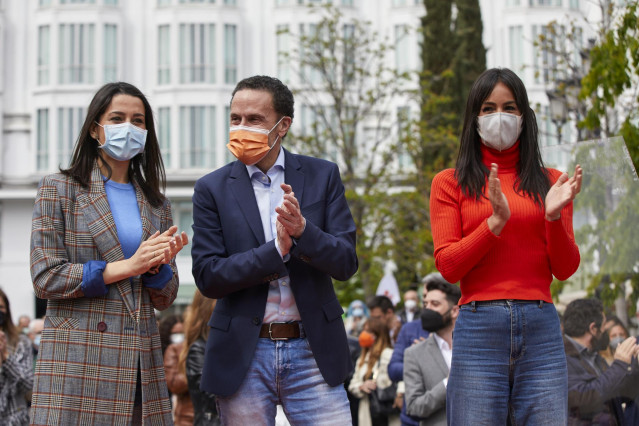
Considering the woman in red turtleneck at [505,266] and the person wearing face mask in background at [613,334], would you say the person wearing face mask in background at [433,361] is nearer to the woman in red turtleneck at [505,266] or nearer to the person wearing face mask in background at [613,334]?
the person wearing face mask in background at [613,334]

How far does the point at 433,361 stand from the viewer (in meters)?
7.73

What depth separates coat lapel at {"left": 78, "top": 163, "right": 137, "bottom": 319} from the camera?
4.70m

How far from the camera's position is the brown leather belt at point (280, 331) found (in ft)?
14.6

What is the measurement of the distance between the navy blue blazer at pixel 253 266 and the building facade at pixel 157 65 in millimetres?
35237

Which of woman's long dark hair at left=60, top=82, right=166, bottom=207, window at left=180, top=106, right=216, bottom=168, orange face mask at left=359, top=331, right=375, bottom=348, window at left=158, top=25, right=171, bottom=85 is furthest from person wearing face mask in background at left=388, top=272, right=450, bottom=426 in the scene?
window at left=158, top=25, right=171, bottom=85

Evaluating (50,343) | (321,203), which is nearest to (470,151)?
(321,203)

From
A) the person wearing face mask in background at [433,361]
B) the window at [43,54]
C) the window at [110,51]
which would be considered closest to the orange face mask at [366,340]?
the person wearing face mask in background at [433,361]

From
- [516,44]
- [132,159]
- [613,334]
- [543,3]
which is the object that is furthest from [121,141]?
[543,3]

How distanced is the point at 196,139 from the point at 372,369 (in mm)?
30844

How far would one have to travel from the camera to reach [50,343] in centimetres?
455

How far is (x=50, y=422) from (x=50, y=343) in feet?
1.28

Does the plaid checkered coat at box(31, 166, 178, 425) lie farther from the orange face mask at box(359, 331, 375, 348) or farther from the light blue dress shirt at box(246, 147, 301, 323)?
the orange face mask at box(359, 331, 375, 348)

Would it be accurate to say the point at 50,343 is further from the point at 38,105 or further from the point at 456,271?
the point at 38,105

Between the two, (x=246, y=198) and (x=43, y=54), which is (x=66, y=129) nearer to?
(x=43, y=54)
